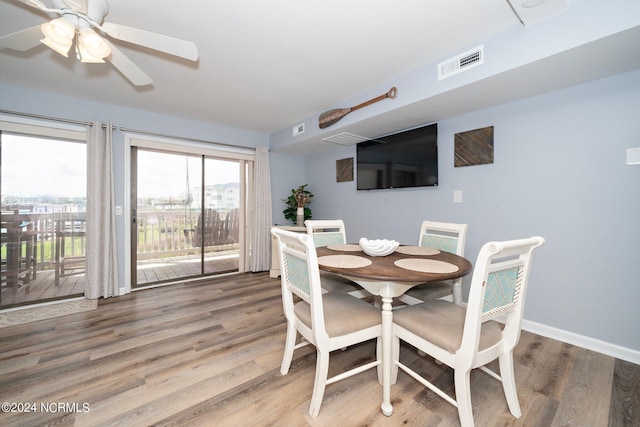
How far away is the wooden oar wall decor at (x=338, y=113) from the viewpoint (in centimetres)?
245

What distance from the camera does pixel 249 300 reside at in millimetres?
2973

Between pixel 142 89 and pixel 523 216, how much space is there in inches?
157

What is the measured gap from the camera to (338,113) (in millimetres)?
2943

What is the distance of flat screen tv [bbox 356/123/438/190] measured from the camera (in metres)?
2.82

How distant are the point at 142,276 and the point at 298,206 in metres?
2.59

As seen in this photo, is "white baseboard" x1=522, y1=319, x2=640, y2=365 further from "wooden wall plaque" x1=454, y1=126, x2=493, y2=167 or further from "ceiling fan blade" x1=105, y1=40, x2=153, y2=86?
"ceiling fan blade" x1=105, y1=40, x2=153, y2=86

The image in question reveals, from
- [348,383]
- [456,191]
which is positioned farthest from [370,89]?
[348,383]

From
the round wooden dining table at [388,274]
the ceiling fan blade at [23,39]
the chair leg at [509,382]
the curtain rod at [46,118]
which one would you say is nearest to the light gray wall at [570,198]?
the round wooden dining table at [388,274]

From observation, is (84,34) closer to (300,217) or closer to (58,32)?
(58,32)

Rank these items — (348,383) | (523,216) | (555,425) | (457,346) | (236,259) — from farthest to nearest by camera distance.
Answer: (236,259)
(523,216)
(348,383)
(555,425)
(457,346)

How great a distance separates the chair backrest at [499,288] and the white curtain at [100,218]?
3705 mm

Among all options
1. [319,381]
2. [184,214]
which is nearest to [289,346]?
[319,381]

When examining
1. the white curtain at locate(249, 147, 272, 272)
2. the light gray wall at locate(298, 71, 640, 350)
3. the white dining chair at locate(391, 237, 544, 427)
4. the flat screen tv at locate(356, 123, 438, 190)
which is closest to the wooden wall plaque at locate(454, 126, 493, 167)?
the light gray wall at locate(298, 71, 640, 350)

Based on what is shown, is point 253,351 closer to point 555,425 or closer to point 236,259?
point 555,425
